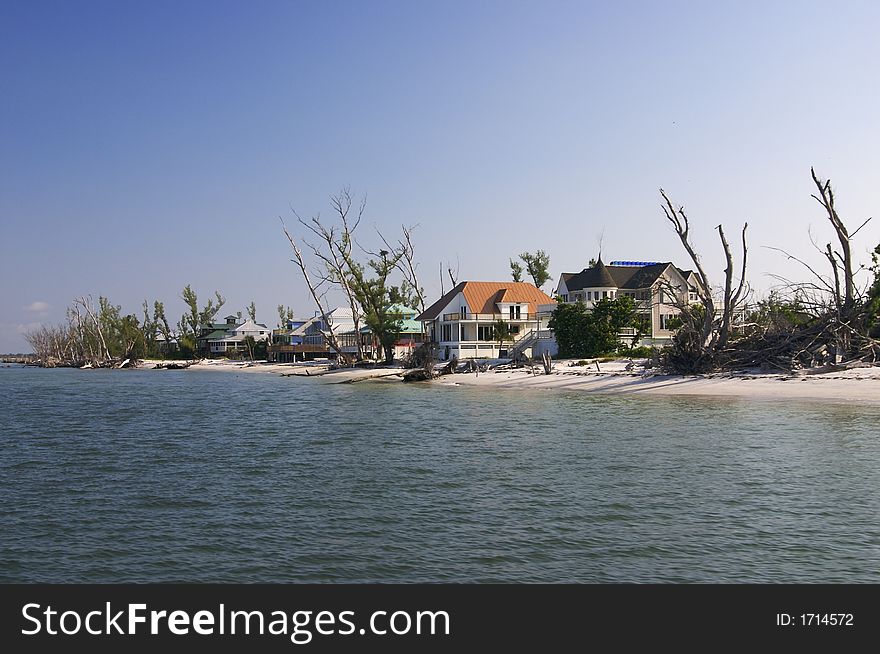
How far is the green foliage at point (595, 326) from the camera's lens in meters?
52.1

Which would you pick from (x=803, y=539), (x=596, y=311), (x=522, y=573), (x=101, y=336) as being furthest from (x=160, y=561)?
(x=101, y=336)

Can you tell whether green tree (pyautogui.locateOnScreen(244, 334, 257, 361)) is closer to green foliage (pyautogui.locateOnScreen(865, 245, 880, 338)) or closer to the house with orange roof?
the house with orange roof

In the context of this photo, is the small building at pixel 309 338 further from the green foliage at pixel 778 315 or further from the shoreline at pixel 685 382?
the green foliage at pixel 778 315

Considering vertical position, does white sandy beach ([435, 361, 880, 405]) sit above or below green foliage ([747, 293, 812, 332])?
below

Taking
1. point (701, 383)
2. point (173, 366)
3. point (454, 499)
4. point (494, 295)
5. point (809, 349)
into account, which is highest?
point (494, 295)

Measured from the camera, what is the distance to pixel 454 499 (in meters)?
14.1

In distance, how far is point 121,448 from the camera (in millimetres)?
21938

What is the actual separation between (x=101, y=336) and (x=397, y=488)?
104015 mm

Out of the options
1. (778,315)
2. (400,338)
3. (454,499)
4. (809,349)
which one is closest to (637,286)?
(400,338)

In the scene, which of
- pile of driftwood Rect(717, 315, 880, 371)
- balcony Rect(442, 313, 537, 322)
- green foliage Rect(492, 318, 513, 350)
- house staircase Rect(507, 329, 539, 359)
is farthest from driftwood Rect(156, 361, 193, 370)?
pile of driftwood Rect(717, 315, 880, 371)

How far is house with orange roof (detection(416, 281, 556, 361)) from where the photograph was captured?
207 ft

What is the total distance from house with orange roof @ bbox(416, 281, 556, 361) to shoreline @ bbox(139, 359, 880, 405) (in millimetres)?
11343

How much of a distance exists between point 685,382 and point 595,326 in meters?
14.3

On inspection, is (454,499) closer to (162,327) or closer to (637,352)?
(637,352)
